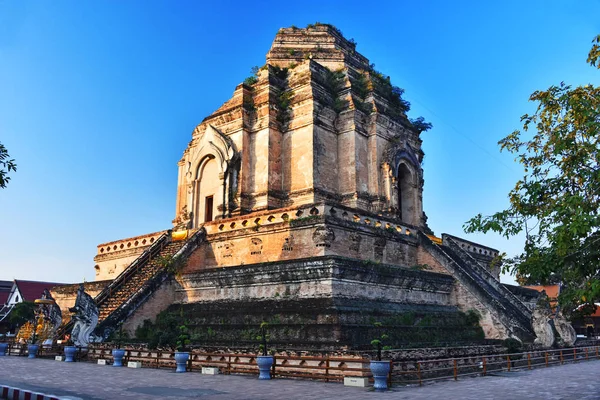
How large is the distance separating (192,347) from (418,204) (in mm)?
13900

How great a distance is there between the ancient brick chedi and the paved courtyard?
235 cm

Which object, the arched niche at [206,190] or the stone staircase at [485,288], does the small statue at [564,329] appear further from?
the arched niche at [206,190]

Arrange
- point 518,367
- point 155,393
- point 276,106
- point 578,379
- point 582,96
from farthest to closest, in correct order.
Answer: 1. point 276,106
2. point 518,367
3. point 578,379
4. point 155,393
5. point 582,96

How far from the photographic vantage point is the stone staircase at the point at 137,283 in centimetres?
1692

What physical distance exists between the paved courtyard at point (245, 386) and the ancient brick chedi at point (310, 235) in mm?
2347

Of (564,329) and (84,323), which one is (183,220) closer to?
(84,323)

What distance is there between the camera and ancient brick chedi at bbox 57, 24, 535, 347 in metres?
15.5

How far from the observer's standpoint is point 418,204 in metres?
25.2

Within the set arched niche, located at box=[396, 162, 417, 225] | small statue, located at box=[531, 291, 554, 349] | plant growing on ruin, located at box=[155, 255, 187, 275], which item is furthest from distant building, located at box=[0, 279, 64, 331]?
small statue, located at box=[531, 291, 554, 349]

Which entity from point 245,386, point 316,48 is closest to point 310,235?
point 245,386

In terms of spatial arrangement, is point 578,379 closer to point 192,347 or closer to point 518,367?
point 518,367

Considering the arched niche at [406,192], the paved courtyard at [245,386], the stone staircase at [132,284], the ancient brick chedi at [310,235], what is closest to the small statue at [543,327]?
the ancient brick chedi at [310,235]

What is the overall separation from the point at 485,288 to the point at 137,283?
12.5 metres

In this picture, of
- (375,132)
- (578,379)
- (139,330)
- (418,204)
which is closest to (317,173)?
(375,132)
